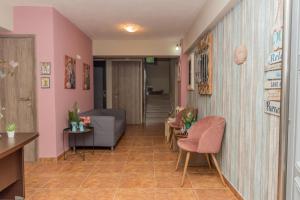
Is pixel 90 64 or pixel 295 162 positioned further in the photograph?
pixel 90 64

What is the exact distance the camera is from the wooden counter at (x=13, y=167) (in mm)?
2199

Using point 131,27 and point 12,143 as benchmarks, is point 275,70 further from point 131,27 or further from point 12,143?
point 131,27

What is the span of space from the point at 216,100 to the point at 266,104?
1.46 meters

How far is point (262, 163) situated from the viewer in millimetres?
2055

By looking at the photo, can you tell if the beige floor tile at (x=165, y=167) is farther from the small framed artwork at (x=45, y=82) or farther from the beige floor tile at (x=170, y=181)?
the small framed artwork at (x=45, y=82)

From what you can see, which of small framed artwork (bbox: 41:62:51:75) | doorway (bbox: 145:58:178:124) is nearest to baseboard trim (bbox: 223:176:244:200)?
small framed artwork (bbox: 41:62:51:75)

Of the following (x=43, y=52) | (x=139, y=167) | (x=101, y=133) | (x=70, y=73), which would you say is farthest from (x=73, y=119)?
(x=139, y=167)

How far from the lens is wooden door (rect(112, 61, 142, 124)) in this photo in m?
8.31

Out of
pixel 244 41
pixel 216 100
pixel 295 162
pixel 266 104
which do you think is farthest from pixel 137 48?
pixel 295 162

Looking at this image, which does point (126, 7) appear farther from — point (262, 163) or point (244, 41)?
point (262, 163)

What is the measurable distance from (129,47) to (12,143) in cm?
502

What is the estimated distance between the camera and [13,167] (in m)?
2.45

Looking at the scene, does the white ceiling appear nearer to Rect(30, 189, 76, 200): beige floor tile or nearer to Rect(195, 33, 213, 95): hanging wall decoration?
Rect(195, 33, 213, 95): hanging wall decoration

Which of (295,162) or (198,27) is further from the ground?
(198,27)
